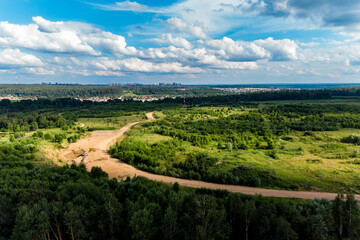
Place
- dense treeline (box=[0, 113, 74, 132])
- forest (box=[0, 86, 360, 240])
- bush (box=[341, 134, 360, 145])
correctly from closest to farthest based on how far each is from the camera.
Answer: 1. forest (box=[0, 86, 360, 240])
2. bush (box=[341, 134, 360, 145])
3. dense treeline (box=[0, 113, 74, 132])

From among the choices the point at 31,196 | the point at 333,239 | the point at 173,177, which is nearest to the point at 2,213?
the point at 31,196

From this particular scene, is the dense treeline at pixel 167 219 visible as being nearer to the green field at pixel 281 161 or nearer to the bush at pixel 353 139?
the green field at pixel 281 161

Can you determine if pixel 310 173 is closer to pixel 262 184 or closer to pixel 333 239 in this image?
pixel 262 184

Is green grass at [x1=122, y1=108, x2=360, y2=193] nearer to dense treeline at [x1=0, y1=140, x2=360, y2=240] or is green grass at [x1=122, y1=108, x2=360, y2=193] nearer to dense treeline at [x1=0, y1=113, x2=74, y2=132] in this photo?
dense treeline at [x1=0, y1=140, x2=360, y2=240]

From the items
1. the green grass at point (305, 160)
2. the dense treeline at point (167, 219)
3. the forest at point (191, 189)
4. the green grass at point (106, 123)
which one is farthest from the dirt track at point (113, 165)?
the dense treeline at point (167, 219)

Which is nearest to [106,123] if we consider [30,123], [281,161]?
[30,123]

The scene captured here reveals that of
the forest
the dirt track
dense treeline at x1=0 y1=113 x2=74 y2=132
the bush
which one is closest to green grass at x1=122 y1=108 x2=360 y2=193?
the forest
